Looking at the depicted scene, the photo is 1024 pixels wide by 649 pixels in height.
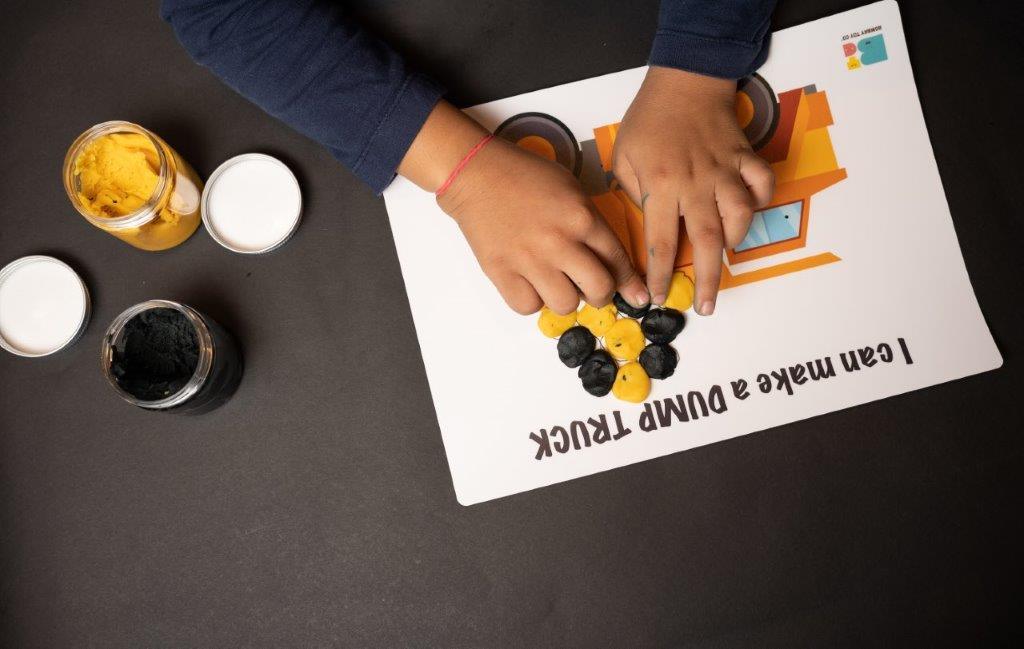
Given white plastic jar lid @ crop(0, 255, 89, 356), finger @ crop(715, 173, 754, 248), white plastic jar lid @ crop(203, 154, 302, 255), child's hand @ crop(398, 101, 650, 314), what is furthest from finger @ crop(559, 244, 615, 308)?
white plastic jar lid @ crop(0, 255, 89, 356)

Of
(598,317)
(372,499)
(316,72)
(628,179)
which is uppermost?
(316,72)

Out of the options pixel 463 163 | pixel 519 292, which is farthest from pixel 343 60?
pixel 519 292

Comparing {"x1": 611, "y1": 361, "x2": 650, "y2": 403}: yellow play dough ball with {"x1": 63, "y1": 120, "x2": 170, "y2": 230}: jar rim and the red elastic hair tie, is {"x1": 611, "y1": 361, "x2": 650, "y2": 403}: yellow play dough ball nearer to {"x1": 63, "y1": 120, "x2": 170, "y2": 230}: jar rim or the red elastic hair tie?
the red elastic hair tie

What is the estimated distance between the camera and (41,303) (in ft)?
1.80

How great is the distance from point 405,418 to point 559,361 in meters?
0.14

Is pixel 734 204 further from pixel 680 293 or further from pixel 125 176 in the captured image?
pixel 125 176

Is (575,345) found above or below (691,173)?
below

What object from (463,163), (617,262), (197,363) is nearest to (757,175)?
(617,262)

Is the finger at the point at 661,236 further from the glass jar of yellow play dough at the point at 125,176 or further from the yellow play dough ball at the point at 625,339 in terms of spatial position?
the glass jar of yellow play dough at the point at 125,176

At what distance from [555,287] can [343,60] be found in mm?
249

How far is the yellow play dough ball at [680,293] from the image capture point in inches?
21.4

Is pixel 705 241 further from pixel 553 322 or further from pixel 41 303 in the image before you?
pixel 41 303

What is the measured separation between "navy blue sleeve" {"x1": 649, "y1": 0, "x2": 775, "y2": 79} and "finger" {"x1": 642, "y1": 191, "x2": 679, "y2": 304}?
0.12 metres

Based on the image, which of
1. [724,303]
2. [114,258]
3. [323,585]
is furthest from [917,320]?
[114,258]
